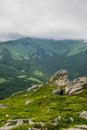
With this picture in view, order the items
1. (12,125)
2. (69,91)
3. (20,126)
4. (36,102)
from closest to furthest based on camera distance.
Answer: (20,126) < (12,125) < (36,102) < (69,91)

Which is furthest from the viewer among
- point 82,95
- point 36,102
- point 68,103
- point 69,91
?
point 69,91

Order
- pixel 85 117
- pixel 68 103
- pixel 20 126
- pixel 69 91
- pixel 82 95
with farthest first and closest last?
pixel 69 91 → pixel 82 95 → pixel 68 103 → pixel 85 117 → pixel 20 126

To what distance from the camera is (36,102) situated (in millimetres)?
138750

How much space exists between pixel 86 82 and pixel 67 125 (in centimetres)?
9013

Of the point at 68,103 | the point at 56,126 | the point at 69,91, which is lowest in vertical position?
the point at 56,126

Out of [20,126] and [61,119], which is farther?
[61,119]

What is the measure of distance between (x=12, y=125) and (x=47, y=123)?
10698 millimetres

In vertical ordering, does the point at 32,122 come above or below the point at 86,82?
below

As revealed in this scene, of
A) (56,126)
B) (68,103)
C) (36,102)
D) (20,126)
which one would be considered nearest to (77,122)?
(56,126)

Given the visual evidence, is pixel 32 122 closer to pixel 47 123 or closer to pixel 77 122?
pixel 47 123

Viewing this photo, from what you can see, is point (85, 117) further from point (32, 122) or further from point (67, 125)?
point (32, 122)

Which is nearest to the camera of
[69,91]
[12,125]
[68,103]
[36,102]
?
[12,125]

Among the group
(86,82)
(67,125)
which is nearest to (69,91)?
(86,82)

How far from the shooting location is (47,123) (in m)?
80.1
